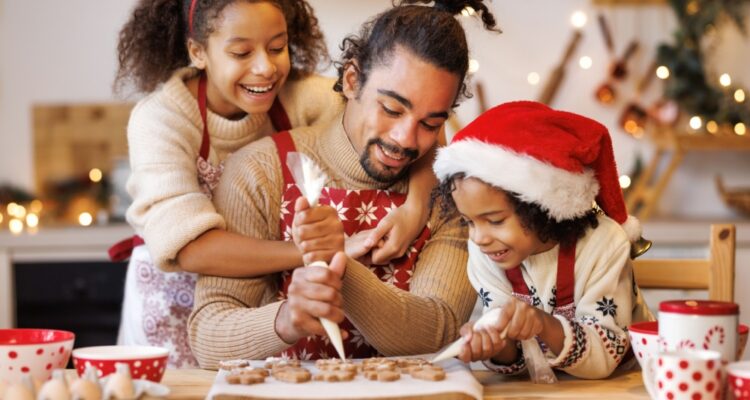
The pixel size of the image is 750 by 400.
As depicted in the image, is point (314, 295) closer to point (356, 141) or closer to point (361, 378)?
point (361, 378)

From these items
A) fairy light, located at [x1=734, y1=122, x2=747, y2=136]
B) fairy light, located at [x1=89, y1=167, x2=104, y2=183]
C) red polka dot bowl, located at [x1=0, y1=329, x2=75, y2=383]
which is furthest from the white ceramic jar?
fairy light, located at [x1=89, y1=167, x2=104, y2=183]

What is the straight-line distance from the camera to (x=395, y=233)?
5.05 feet

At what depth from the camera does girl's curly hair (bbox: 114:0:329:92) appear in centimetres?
185

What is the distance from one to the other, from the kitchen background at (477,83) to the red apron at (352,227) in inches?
77.0

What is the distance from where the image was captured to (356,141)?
5.30 feet

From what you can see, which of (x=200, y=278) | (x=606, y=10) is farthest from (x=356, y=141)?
(x=606, y=10)

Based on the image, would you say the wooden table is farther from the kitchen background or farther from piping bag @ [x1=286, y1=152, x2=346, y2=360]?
the kitchen background

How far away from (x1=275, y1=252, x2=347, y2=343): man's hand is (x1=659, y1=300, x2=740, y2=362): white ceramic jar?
38cm

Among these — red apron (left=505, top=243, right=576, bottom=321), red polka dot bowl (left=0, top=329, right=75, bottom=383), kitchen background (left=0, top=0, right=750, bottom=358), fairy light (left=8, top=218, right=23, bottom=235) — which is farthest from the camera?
kitchen background (left=0, top=0, right=750, bottom=358)

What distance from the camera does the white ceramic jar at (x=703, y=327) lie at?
3.51ft

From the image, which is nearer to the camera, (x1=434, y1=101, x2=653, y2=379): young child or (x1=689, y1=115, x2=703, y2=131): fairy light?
(x1=434, y1=101, x2=653, y2=379): young child

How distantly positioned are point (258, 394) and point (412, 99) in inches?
22.6

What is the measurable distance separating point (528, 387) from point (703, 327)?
0.24 metres

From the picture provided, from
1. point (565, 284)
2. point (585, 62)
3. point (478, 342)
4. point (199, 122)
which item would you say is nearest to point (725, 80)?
point (585, 62)
